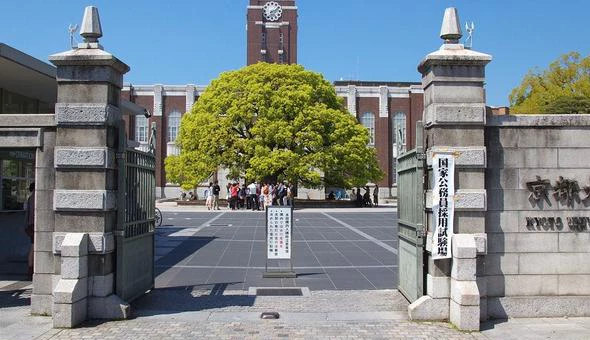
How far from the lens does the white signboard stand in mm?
11375

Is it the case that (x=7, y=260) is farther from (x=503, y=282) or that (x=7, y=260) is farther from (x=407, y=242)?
(x=503, y=282)

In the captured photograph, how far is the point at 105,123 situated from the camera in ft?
24.6

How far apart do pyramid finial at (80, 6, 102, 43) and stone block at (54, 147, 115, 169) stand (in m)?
1.53

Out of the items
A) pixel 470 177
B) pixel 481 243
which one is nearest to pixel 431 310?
pixel 481 243

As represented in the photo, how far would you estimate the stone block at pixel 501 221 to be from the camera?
7656mm

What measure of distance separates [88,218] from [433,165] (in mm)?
4527

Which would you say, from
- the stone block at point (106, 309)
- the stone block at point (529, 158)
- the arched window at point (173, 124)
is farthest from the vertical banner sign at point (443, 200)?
the arched window at point (173, 124)

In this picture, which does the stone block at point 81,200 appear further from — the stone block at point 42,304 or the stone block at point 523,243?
the stone block at point 523,243

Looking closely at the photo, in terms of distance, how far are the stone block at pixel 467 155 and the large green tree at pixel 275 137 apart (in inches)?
1196

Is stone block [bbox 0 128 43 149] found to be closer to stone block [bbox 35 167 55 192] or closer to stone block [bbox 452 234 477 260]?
stone block [bbox 35 167 55 192]

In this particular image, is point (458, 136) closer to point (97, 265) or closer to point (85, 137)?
point (85, 137)

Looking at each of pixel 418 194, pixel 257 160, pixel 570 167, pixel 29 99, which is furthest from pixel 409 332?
pixel 257 160

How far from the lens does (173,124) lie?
6531cm

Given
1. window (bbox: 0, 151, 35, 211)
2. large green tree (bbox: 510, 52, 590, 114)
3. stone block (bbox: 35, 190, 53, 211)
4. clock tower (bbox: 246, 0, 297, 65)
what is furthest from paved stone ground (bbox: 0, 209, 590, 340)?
clock tower (bbox: 246, 0, 297, 65)
